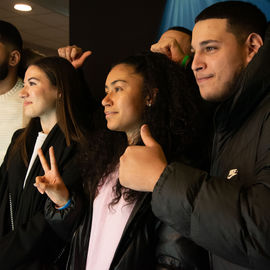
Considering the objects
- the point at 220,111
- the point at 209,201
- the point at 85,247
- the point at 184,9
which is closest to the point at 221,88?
the point at 220,111

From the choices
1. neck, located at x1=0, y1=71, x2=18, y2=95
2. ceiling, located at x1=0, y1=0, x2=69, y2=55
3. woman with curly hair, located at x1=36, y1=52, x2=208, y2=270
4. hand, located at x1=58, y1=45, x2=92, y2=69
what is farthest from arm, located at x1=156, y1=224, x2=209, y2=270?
ceiling, located at x1=0, y1=0, x2=69, y2=55

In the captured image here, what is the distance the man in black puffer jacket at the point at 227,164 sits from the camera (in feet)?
2.22

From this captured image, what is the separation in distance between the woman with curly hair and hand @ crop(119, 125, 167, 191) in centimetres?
30

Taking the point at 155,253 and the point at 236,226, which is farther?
the point at 155,253

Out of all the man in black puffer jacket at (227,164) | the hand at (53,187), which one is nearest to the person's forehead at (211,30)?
the man in black puffer jacket at (227,164)

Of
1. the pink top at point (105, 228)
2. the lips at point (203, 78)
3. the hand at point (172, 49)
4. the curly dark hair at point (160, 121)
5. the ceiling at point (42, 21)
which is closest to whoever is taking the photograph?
the lips at point (203, 78)

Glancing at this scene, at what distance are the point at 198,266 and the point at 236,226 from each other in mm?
441

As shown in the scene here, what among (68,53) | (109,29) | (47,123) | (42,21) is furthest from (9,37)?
(42,21)

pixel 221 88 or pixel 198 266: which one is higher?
pixel 221 88

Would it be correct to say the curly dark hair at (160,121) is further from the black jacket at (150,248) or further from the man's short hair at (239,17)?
the man's short hair at (239,17)

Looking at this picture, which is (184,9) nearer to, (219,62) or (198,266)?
(219,62)

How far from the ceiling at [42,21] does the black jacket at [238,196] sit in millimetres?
3397

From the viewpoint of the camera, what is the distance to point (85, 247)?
4.08 feet

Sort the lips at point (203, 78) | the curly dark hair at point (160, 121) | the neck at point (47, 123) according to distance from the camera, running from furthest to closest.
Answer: the neck at point (47, 123) < the curly dark hair at point (160, 121) < the lips at point (203, 78)
